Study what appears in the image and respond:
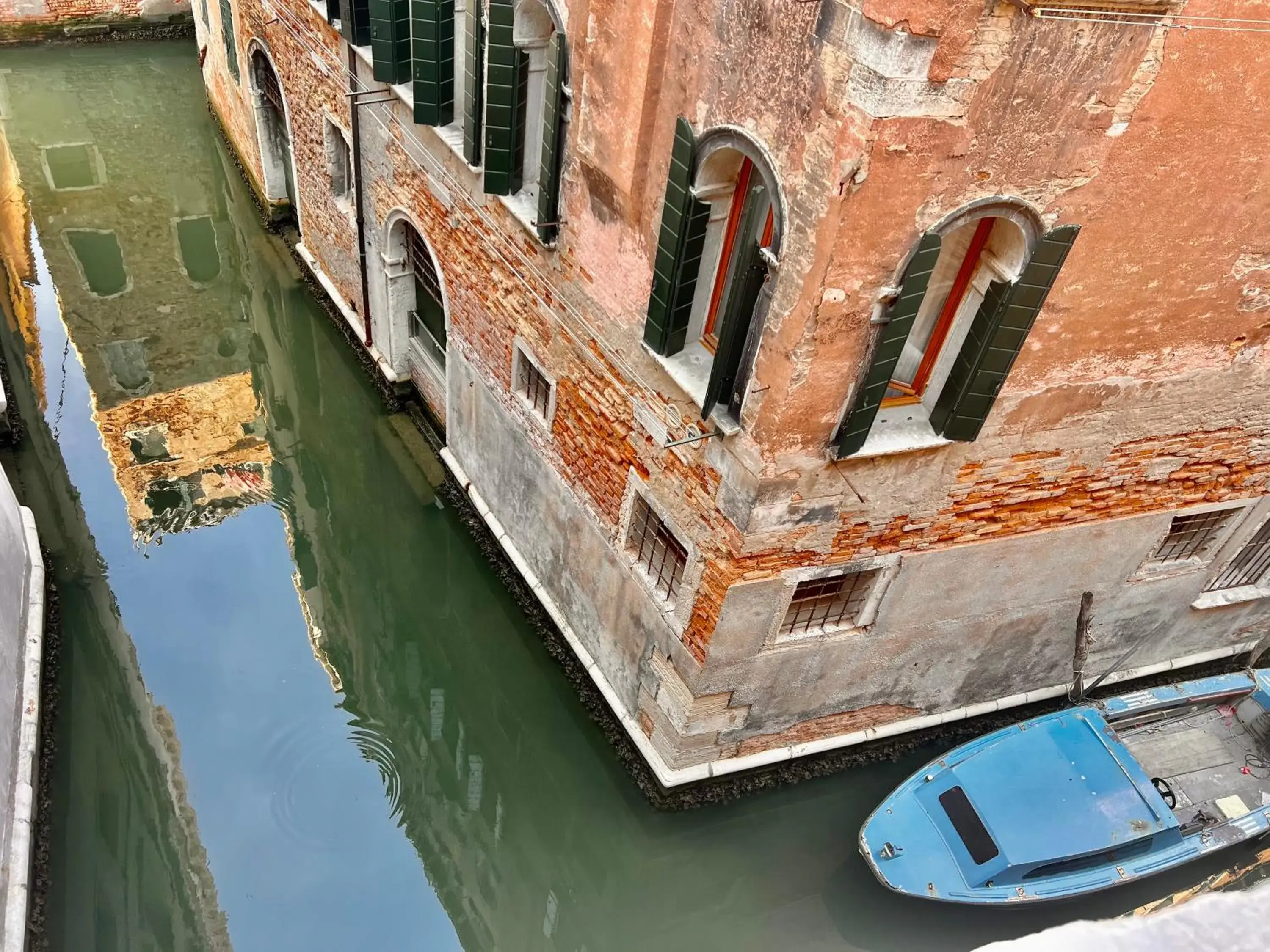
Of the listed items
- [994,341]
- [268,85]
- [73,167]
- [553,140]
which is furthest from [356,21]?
[73,167]

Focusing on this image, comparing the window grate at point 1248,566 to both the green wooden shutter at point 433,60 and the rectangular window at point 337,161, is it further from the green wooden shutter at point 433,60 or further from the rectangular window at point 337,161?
the rectangular window at point 337,161

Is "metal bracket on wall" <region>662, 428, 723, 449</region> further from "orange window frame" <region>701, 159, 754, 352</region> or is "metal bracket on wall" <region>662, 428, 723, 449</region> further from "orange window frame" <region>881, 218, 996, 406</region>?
"orange window frame" <region>881, 218, 996, 406</region>

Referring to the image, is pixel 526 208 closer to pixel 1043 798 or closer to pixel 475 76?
pixel 475 76

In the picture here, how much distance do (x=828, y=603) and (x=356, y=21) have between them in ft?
20.0

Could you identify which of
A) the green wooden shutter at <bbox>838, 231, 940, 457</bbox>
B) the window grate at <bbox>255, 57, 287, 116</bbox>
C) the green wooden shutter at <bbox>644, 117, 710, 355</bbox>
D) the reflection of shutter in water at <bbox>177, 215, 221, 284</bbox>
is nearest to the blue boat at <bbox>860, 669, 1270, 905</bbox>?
the green wooden shutter at <bbox>838, 231, 940, 457</bbox>

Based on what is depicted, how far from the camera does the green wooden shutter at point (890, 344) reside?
432 cm

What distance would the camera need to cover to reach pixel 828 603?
21.4 feet

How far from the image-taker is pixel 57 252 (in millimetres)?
12430

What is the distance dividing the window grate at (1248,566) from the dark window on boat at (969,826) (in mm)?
3011

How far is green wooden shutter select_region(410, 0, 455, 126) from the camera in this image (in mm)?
6734

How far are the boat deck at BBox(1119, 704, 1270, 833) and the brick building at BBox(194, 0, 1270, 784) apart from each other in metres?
0.71

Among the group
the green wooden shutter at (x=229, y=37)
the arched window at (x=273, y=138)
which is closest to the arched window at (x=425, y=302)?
the arched window at (x=273, y=138)

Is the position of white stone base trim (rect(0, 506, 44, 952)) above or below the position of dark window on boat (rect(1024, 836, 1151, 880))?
below

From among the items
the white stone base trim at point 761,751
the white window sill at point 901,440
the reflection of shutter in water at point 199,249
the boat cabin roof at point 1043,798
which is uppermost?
the white window sill at point 901,440
